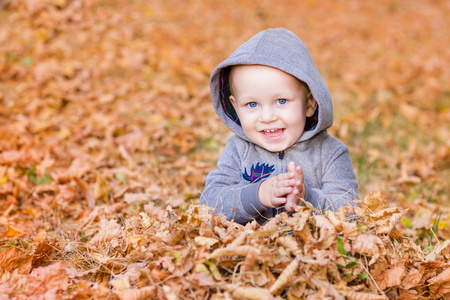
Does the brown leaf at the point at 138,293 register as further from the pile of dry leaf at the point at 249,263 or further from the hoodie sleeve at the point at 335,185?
the hoodie sleeve at the point at 335,185

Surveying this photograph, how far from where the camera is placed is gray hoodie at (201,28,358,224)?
2.25m

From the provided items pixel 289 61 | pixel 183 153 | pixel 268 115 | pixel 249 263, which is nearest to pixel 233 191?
pixel 268 115

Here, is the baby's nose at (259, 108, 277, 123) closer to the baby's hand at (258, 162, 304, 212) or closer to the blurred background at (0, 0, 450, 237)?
the baby's hand at (258, 162, 304, 212)

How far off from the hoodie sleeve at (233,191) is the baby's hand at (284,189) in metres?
0.06

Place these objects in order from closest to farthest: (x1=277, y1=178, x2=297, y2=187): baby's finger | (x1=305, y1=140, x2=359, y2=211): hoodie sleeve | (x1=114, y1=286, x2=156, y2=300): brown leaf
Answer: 1. (x1=114, y1=286, x2=156, y2=300): brown leaf
2. (x1=277, y1=178, x2=297, y2=187): baby's finger
3. (x1=305, y1=140, x2=359, y2=211): hoodie sleeve

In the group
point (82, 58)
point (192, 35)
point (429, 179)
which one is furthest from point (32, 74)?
point (429, 179)

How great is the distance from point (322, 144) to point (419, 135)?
3.21 m

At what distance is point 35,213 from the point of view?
3225 millimetres

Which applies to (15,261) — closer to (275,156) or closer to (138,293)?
(138,293)

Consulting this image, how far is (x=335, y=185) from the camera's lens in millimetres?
2367

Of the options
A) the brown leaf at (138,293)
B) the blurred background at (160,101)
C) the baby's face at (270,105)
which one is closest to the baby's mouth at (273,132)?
the baby's face at (270,105)

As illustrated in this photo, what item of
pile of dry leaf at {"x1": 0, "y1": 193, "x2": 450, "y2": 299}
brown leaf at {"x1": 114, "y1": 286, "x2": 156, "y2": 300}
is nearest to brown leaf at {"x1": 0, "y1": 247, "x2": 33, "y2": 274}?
pile of dry leaf at {"x1": 0, "y1": 193, "x2": 450, "y2": 299}

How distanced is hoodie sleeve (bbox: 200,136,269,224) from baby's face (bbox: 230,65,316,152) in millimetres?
222

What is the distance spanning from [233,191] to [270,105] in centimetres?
51
